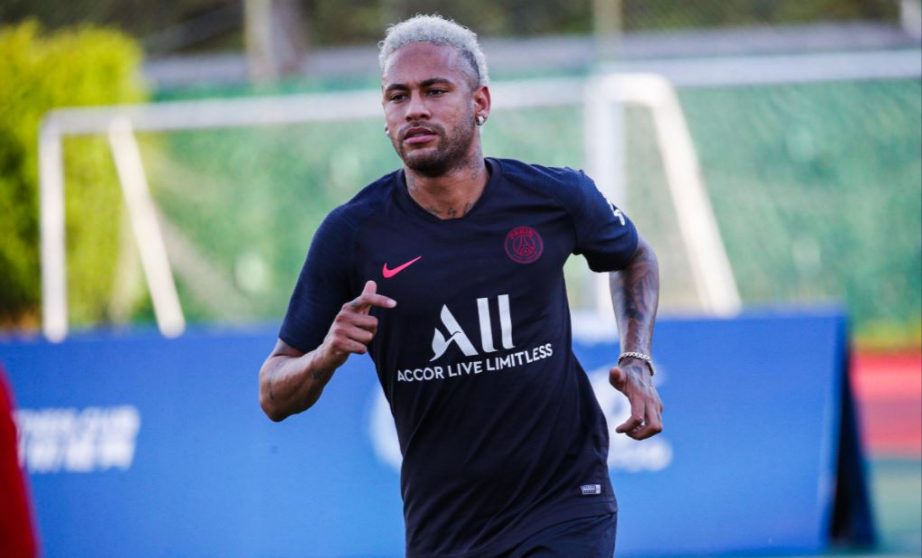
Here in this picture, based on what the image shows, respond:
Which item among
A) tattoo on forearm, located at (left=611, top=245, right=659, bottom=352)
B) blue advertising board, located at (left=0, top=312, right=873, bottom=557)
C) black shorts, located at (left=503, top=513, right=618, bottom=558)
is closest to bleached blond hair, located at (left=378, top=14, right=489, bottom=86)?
tattoo on forearm, located at (left=611, top=245, right=659, bottom=352)

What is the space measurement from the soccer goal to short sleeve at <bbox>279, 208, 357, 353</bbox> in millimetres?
7850

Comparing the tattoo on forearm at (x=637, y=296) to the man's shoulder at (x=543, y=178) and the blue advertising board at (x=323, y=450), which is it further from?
the blue advertising board at (x=323, y=450)

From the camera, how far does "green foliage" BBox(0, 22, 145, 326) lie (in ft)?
58.6

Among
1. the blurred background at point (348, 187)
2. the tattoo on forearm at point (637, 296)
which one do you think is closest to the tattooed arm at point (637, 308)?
the tattoo on forearm at point (637, 296)

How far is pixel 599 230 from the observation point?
4.90 metres

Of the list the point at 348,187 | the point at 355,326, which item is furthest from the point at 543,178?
the point at 348,187

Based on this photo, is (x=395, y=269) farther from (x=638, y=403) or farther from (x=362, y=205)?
(x=638, y=403)

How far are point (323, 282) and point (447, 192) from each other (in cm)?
46

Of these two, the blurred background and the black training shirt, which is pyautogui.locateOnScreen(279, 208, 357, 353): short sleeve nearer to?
the black training shirt

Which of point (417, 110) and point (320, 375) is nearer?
point (320, 375)

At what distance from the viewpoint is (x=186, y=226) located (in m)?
18.9

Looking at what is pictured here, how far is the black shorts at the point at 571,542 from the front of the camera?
457 cm

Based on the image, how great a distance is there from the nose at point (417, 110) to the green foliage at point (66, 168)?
13542 mm

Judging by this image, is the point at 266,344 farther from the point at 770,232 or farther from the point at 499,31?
the point at 499,31
